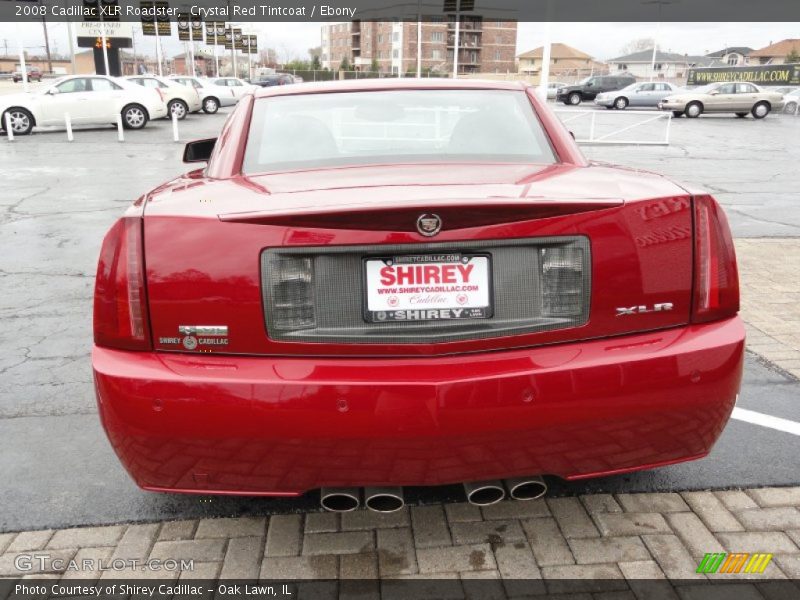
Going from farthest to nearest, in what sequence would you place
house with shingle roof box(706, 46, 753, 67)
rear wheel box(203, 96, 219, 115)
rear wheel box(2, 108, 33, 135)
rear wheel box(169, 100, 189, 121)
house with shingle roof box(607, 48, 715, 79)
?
house with shingle roof box(706, 46, 753, 67)
house with shingle roof box(607, 48, 715, 79)
rear wheel box(203, 96, 219, 115)
rear wheel box(169, 100, 189, 121)
rear wheel box(2, 108, 33, 135)

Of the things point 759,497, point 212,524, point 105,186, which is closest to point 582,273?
point 759,497

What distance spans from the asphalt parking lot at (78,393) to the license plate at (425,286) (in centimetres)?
101

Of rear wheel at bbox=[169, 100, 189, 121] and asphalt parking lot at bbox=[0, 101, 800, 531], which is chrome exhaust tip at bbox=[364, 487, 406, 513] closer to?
asphalt parking lot at bbox=[0, 101, 800, 531]

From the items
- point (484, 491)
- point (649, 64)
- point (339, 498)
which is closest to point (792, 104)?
point (484, 491)

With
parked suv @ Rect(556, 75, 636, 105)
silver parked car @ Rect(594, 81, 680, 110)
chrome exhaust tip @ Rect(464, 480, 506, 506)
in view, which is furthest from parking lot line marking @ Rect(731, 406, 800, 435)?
parked suv @ Rect(556, 75, 636, 105)

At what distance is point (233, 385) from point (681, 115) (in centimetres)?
3682

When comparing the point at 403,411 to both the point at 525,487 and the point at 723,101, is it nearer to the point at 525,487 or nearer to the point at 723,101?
the point at 525,487

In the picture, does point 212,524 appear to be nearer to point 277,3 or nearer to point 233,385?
point 233,385

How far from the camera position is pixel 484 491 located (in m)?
2.34

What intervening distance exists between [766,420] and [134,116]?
913 inches

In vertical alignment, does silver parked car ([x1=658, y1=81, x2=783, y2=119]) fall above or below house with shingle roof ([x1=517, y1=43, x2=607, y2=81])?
below

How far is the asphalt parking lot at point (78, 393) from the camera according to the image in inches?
114

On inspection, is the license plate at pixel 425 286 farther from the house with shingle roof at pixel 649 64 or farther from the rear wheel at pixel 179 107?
the house with shingle roof at pixel 649 64

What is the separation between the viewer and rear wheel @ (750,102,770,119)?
110 ft
